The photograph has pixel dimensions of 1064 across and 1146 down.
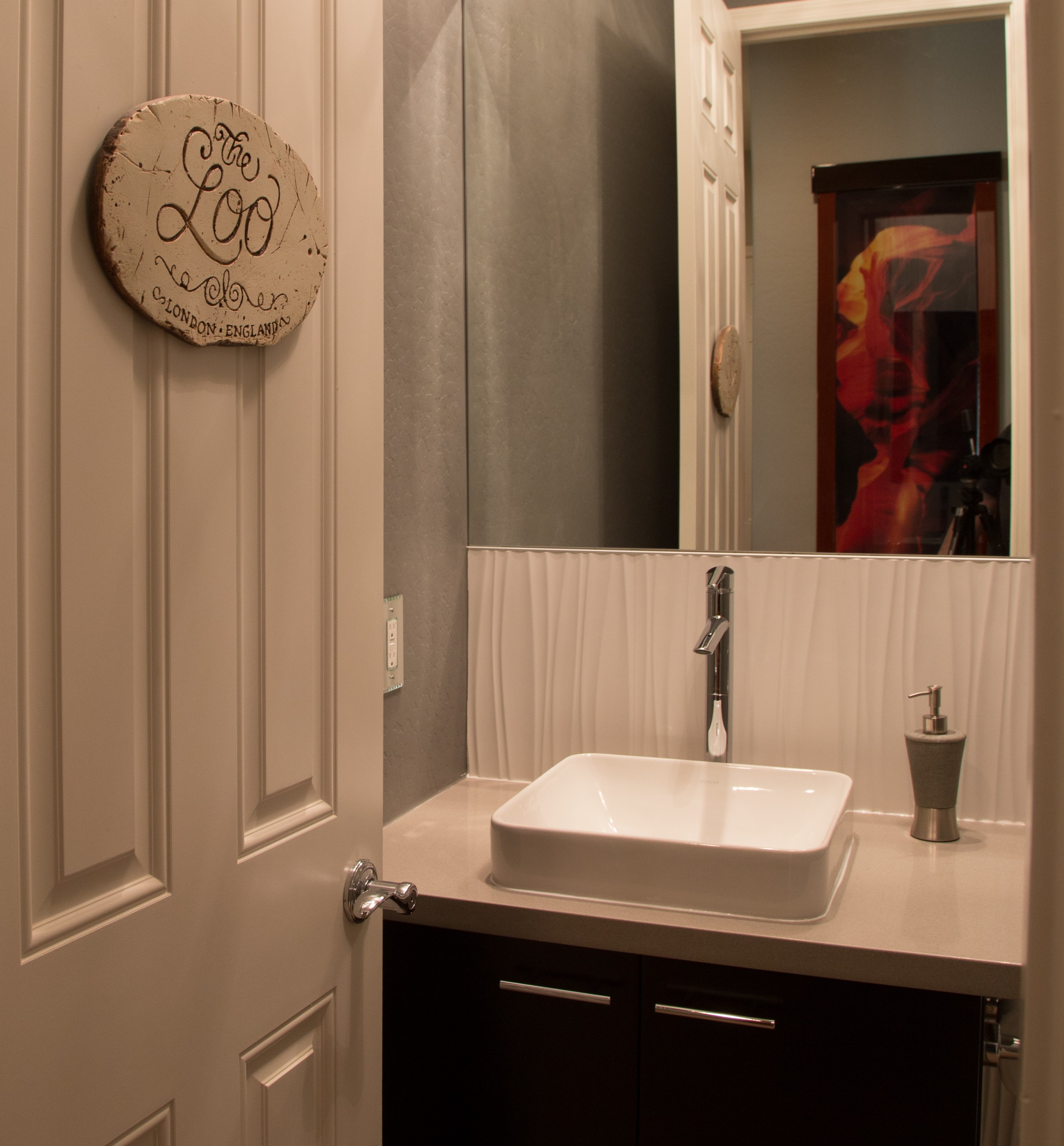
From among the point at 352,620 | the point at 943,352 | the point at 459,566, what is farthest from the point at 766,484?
the point at 352,620

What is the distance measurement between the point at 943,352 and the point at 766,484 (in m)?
0.31

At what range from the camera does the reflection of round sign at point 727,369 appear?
4.99 feet

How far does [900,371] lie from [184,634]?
1.11 m

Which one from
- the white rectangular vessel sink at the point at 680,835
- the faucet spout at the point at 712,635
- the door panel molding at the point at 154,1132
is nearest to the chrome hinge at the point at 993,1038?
the white rectangular vessel sink at the point at 680,835

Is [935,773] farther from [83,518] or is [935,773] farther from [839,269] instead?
[83,518]

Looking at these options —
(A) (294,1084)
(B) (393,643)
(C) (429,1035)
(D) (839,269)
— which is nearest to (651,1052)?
(C) (429,1035)

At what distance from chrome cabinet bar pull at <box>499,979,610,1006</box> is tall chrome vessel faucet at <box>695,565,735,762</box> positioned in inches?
18.5

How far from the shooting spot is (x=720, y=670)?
1.48 meters

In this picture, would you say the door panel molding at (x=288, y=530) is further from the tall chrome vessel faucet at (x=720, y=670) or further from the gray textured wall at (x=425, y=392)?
the tall chrome vessel faucet at (x=720, y=670)

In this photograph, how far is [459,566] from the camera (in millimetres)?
1623

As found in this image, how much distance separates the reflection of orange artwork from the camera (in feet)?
4.63

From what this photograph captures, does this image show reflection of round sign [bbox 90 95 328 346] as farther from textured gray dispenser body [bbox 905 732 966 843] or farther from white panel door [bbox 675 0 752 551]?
textured gray dispenser body [bbox 905 732 966 843]

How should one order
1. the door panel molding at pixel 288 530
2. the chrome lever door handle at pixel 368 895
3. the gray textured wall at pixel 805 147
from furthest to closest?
the gray textured wall at pixel 805 147
the chrome lever door handle at pixel 368 895
the door panel molding at pixel 288 530

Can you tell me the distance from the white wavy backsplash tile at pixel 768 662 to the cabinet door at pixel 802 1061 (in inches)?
17.5
